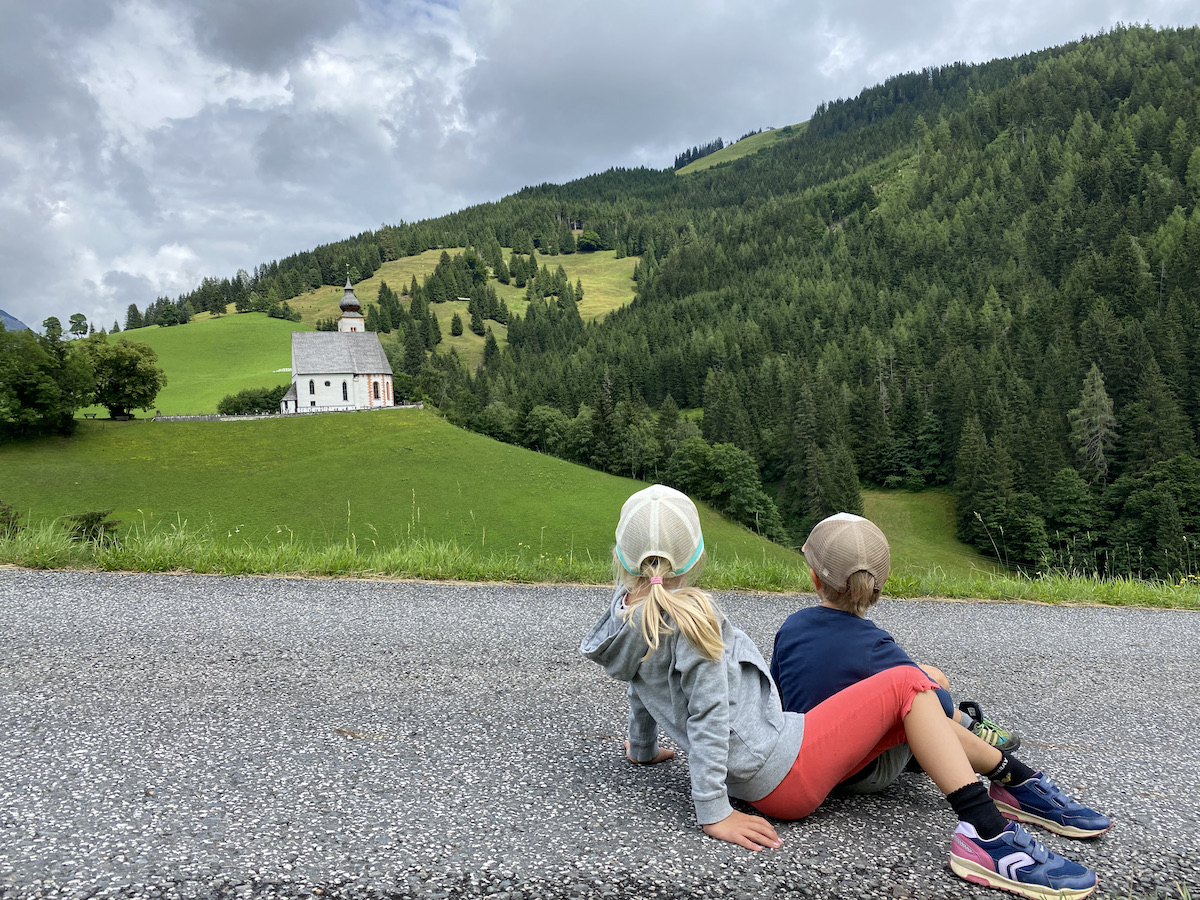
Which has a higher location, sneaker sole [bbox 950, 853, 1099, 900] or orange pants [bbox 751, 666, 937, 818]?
orange pants [bbox 751, 666, 937, 818]

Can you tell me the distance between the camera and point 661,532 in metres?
3.29

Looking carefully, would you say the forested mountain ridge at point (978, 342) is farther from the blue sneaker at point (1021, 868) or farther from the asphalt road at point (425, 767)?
the blue sneaker at point (1021, 868)

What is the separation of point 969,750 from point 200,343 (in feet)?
502

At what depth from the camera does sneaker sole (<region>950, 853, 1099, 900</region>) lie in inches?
111

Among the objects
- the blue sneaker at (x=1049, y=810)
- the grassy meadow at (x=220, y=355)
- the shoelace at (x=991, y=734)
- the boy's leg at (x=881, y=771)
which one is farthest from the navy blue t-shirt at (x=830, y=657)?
the grassy meadow at (x=220, y=355)

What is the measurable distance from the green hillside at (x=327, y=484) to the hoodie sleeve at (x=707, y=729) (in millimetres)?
36905

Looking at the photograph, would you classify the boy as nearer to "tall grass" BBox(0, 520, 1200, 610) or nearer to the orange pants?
the orange pants

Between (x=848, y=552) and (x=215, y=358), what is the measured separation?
14460cm

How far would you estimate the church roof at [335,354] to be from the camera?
89.2 m

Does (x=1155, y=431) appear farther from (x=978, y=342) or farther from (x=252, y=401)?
(x=252, y=401)

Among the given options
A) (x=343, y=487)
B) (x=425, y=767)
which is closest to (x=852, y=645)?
(x=425, y=767)

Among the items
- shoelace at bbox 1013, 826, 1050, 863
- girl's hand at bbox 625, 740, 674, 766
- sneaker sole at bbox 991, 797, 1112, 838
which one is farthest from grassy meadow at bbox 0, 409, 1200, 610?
shoelace at bbox 1013, 826, 1050, 863

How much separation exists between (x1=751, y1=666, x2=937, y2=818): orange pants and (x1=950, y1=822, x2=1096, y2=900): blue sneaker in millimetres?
538

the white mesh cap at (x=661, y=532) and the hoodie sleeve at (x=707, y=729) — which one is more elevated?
the white mesh cap at (x=661, y=532)
